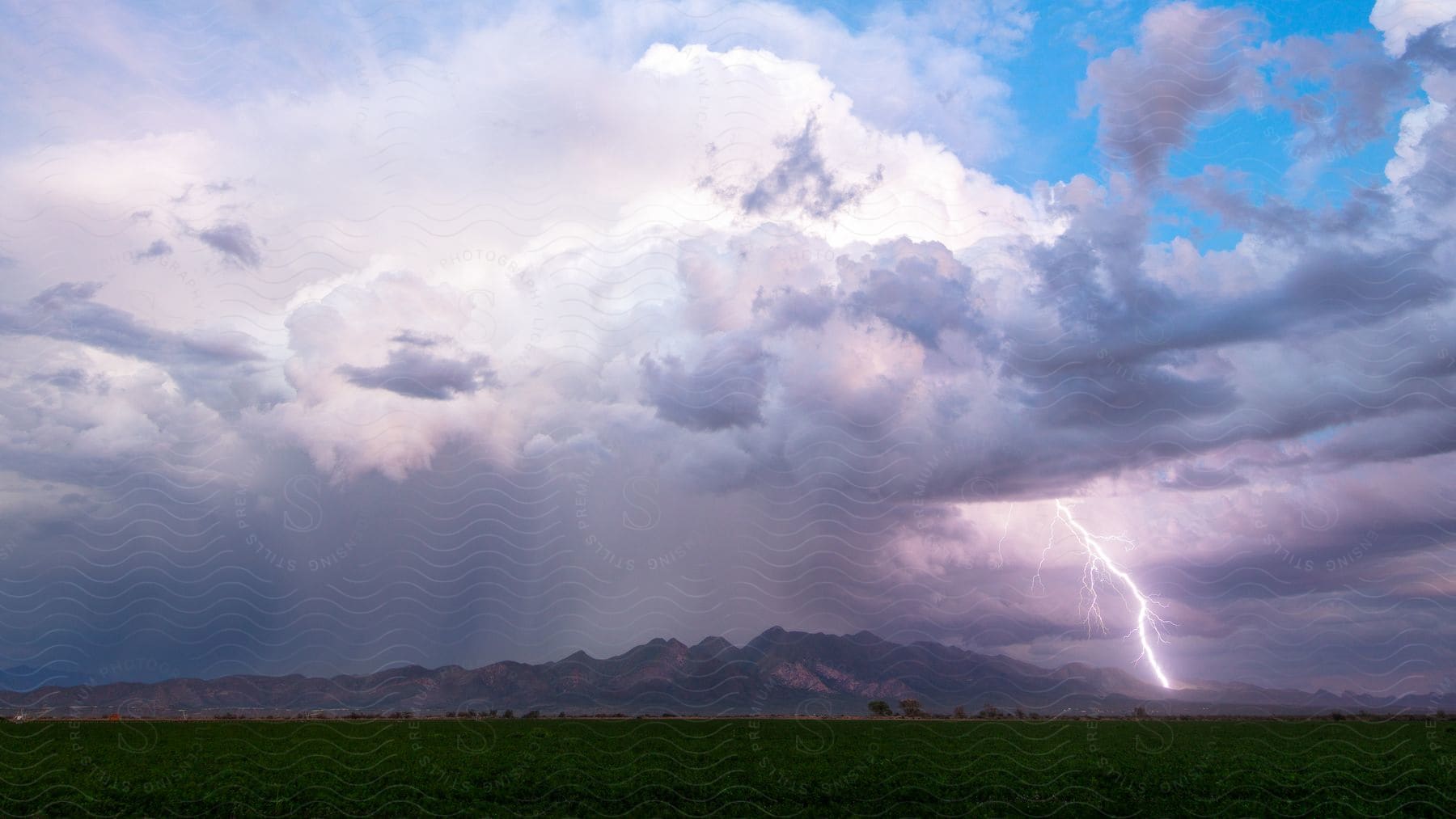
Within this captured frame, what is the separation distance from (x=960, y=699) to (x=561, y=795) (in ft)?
272

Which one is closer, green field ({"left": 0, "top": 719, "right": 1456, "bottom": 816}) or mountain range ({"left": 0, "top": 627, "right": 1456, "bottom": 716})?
green field ({"left": 0, "top": 719, "right": 1456, "bottom": 816})

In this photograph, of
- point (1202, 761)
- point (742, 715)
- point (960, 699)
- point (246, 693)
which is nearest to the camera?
point (1202, 761)

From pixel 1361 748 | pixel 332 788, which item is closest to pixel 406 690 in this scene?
pixel 332 788

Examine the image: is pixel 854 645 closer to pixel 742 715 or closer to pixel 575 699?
pixel 575 699

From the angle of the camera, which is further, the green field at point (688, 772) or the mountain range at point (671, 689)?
the mountain range at point (671, 689)

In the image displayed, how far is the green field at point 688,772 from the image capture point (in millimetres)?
33688

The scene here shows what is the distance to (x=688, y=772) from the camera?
39281mm

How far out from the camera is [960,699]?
356ft

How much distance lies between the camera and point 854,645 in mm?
184500

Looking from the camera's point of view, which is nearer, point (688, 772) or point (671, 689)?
point (688, 772)

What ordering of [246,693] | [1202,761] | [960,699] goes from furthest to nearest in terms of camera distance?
[246,693] < [960,699] < [1202,761]

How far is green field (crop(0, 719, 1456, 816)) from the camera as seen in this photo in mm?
33688

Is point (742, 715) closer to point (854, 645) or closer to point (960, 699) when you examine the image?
point (960, 699)

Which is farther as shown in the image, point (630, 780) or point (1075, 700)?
point (1075, 700)
